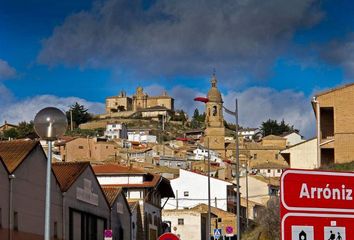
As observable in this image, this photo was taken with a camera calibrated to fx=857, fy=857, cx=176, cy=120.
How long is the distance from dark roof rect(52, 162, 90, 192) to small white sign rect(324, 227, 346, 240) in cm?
3844

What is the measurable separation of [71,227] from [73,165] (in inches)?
190

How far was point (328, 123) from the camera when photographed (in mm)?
58906

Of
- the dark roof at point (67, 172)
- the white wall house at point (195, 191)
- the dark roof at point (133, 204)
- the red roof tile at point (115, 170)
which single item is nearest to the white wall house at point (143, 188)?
the red roof tile at point (115, 170)

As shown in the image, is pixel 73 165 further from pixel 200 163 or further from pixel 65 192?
pixel 200 163

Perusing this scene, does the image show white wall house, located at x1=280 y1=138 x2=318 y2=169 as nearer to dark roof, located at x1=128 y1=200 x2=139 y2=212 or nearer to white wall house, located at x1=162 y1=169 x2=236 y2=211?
dark roof, located at x1=128 y1=200 x2=139 y2=212

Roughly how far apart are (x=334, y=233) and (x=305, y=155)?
175 ft

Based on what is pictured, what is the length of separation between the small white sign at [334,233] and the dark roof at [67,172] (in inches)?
1513

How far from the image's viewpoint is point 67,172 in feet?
154

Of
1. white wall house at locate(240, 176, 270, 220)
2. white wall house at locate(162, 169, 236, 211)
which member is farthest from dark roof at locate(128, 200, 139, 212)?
white wall house at locate(240, 176, 270, 220)

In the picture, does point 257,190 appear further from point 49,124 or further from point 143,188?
point 49,124

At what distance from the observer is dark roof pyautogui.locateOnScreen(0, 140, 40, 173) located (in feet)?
121

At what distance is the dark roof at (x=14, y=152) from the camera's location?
36750mm

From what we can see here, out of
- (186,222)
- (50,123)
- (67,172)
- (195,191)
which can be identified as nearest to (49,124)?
(50,123)

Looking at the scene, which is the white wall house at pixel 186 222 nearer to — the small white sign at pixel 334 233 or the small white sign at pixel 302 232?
the small white sign at pixel 334 233
